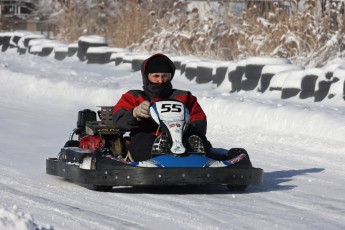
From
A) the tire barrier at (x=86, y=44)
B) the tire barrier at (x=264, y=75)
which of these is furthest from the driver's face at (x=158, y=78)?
the tire barrier at (x=86, y=44)

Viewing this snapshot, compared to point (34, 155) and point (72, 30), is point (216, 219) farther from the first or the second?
point (72, 30)

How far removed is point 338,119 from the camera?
1089 centimetres

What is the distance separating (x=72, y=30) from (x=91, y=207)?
21.6m

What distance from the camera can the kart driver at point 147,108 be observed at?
24.5 feet

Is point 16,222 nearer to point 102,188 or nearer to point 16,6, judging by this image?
point 102,188

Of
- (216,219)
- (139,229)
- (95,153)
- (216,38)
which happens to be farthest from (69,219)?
(216,38)

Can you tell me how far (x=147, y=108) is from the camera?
7461mm

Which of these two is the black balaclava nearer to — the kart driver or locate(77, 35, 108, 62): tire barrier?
the kart driver

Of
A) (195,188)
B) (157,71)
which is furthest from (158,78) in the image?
(195,188)

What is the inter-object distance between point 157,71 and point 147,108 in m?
0.49

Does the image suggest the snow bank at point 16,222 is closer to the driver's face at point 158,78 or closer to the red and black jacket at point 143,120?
the red and black jacket at point 143,120

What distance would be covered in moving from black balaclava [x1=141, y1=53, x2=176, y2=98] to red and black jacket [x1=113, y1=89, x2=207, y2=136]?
0.05 m

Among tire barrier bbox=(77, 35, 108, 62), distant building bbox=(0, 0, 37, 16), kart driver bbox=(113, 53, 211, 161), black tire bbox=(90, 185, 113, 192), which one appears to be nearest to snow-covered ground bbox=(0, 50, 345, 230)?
black tire bbox=(90, 185, 113, 192)

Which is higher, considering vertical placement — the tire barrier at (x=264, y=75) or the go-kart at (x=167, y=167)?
→ the tire barrier at (x=264, y=75)
